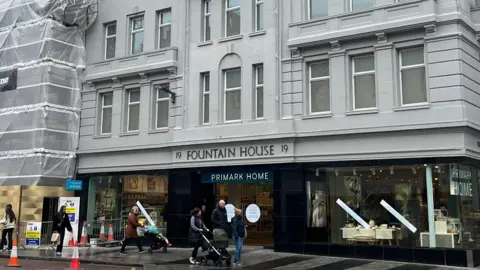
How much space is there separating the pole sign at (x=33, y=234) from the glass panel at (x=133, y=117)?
231 inches

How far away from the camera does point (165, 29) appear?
78.3 ft

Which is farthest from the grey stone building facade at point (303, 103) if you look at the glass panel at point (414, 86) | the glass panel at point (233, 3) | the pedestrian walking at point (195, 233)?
the pedestrian walking at point (195, 233)

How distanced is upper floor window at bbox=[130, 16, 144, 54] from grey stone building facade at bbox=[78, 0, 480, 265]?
0.23ft

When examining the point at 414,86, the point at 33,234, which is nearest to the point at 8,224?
the point at 33,234

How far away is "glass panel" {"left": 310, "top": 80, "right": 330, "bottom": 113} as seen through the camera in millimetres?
19281

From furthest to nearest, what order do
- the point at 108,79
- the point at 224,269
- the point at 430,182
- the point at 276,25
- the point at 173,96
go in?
1. the point at 108,79
2. the point at 173,96
3. the point at 276,25
4. the point at 430,182
5. the point at 224,269

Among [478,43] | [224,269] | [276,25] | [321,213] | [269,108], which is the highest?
[276,25]

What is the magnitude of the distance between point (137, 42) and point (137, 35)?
347 millimetres

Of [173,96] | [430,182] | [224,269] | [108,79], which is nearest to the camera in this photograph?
[224,269]

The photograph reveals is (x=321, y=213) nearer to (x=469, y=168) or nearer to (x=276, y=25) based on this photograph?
(x=469, y=168)

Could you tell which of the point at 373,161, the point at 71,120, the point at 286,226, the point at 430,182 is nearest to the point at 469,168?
the point at 430,182

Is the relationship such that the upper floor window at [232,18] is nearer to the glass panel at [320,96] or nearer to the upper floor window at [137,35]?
the glass panel at [320,96]

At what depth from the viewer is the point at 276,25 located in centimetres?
2031

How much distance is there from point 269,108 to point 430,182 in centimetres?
652
